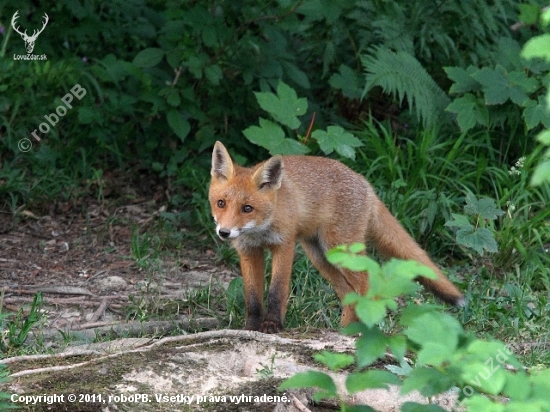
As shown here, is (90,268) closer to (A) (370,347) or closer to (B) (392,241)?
(B) (392,241)

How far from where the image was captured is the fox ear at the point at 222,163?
5.40 m

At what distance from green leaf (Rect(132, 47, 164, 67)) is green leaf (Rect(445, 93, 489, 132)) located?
2.51m

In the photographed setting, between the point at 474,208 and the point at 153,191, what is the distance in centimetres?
324

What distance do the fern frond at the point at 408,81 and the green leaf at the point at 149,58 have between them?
1768 millimetres

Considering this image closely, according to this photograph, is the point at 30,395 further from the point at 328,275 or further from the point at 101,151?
the point at 101,151

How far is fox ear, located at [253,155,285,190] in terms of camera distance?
17.4ft

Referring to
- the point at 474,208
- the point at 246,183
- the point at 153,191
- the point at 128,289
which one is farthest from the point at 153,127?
the point at 474,208

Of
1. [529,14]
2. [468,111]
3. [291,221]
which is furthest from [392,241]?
[529,14]

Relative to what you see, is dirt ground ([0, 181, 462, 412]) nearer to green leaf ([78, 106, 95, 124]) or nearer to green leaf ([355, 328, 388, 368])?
green leaf ([78, 106, 95, 124])

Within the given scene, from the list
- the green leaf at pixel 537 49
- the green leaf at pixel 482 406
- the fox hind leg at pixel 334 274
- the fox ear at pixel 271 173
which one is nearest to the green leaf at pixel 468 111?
the fox hind leg at pixel 334 274

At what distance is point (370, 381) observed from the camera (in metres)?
2.66

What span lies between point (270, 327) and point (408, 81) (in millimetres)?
2863

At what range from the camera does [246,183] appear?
534 cm

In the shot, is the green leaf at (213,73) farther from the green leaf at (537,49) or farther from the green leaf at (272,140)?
the green leaf at (537,49)
